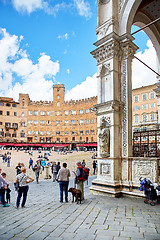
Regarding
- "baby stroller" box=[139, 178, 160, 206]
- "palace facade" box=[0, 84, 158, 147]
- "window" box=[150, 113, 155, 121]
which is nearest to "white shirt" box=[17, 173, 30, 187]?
"baby stroller" box=[139, 178, 160, 206]

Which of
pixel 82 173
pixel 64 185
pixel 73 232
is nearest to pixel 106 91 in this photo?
pixel 82 173

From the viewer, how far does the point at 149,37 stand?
35.5 feet

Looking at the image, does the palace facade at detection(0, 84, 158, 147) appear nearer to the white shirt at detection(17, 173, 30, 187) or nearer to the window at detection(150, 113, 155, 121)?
the window at detection(150, 113, 155, 121)

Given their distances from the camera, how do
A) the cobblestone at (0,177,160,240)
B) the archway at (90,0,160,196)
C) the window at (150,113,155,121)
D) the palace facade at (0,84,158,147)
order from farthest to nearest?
the palace facade at (0,84,158,147) → the window at (150,113,155,121) → the archway at (90,0,160,196) → the cobblestone at (0,177,160,240)

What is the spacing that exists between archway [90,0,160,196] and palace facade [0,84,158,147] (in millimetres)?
52306

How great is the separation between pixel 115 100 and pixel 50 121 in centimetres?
6032

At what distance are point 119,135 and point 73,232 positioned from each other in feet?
14.5

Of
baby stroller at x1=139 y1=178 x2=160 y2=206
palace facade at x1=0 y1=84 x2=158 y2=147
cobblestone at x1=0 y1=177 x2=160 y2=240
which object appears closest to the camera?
cobblestone at x1=0 y1=177 x2=160 y2=240

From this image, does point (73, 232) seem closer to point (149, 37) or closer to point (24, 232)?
point (24, 232)

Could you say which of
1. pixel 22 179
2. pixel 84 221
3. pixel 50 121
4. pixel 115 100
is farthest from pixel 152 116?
pixel 84 221

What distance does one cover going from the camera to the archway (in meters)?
7.41

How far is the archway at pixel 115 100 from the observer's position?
7.41 metres

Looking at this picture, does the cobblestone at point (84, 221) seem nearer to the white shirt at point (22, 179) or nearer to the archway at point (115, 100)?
the white shirt at point (22, 179)

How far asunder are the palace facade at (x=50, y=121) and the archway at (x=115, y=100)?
5231 centimetres
